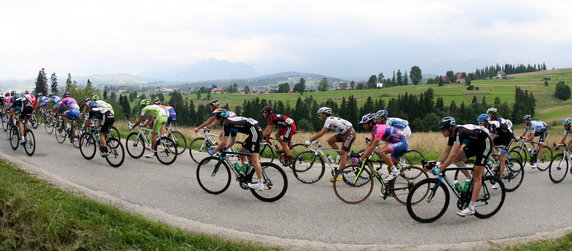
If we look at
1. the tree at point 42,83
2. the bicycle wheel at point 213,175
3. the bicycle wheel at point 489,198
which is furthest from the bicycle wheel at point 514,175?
the tree at point 42,83

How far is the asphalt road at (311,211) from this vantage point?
5.80 meters

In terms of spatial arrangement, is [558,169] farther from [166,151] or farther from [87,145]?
[87,145]

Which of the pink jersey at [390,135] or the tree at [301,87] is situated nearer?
the pink jersey at [390,135]

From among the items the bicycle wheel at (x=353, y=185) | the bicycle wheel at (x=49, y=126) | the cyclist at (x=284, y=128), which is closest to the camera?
the bicycle wheel at (x=353, y=185)

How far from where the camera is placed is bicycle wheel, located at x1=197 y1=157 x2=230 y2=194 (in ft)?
25.6

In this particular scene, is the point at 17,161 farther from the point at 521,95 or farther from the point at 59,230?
the point at 521,95

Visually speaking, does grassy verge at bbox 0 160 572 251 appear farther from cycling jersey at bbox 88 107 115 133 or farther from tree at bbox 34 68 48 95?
tree at bbox 34 68 48 95

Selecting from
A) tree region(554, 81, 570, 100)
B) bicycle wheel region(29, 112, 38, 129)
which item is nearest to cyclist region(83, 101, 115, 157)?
bicycle wheel region(29, 112, 38, 129)

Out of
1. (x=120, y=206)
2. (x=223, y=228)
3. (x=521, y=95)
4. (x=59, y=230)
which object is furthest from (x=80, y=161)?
(x=521, y=95)

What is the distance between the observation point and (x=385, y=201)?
7.52 metres

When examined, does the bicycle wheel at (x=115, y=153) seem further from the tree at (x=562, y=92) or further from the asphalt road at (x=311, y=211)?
the tree at (x=562, y=92)

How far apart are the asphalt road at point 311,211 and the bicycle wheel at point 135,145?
1.37 metres

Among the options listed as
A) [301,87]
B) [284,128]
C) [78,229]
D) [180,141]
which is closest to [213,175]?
[78,229]

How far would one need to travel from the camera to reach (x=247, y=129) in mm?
7484
